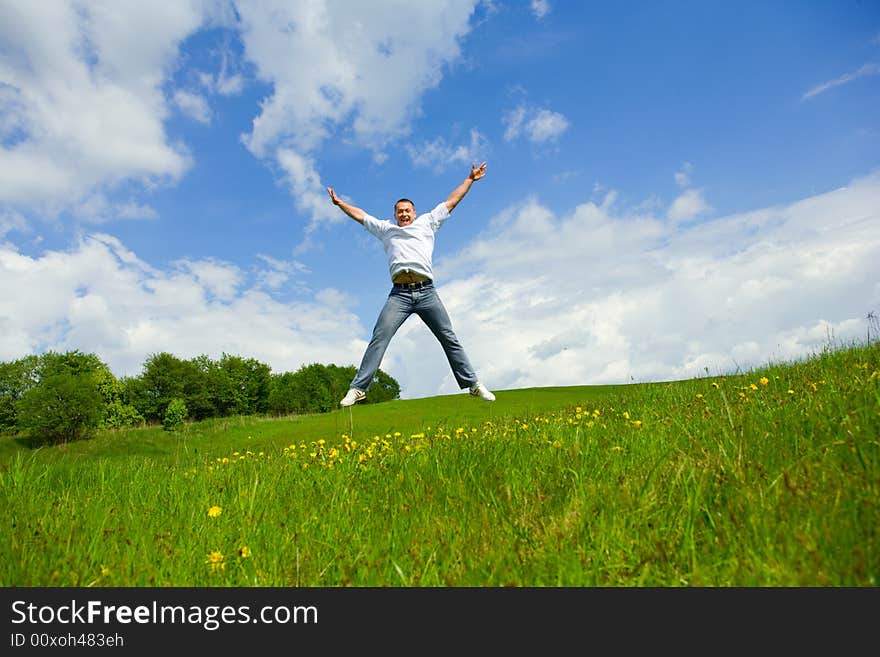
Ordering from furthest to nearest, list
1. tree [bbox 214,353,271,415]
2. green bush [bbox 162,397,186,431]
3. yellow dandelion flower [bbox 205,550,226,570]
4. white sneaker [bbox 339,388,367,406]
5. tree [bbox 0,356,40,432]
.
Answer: tree [bbox 214,353,271,415] → tree [bbox 0,356,40,432] → green bush [bbox 162,397,186,431] → white sneaker [bbox 339,388,367,406] → yellow dandelion flower [bbox 205,550,226,570]

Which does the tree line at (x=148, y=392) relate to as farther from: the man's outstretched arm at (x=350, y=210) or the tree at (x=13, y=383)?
the man's outstretched arm at (x=350, y=210)

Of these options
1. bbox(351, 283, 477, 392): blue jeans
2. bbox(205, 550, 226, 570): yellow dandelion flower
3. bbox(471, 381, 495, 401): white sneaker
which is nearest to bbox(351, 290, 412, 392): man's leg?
bbox(351, 283, 477, 392): blue jeans

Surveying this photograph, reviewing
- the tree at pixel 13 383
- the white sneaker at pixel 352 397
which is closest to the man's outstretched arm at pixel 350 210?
the white sneaker at pixel 352 397

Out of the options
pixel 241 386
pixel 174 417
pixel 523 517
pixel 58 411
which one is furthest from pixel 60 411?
pixel 523 517

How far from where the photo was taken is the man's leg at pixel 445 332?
877 centimetres

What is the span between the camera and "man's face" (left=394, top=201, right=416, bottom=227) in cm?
912

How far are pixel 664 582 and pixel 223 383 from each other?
75.3m

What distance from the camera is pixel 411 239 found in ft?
29.2

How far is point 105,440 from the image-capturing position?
43.0m

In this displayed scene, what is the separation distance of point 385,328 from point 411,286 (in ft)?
2.71

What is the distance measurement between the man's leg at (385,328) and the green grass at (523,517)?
366 centimetres

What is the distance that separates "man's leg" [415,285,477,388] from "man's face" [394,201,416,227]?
4.27 feet

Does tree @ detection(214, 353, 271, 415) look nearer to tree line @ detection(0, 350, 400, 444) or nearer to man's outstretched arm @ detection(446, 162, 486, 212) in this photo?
tree line @ detection(0, 350, 400, 444)
